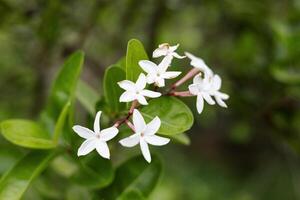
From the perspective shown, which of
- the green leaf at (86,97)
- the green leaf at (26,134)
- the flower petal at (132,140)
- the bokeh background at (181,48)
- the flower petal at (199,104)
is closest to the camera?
the flower petal at (132,140)

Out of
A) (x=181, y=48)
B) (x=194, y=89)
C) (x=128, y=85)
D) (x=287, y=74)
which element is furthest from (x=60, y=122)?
(x=181, y=48)

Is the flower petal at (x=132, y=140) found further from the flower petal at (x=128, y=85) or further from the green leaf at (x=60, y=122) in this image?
the green leaf at (x=60, y=122)

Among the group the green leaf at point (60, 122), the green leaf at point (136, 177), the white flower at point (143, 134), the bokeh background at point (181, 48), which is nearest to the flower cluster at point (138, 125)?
the white flower at point (143, 134)

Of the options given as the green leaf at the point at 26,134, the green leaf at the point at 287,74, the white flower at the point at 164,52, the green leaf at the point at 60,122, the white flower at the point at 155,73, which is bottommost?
the green leaf at the point at 287,74

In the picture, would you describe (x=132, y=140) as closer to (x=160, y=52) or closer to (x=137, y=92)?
(x=137, y=92)

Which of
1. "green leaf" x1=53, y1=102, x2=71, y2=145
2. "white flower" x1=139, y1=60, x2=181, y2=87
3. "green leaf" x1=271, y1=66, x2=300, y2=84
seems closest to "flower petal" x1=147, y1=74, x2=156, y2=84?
"white flower" x1=139, y1=60, x2=181, y2=87

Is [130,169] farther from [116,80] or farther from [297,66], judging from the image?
[297,66]

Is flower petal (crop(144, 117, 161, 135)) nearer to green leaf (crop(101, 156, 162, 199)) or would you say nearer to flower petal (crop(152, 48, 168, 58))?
flower petal (crop(152, 48, 168, 58))
